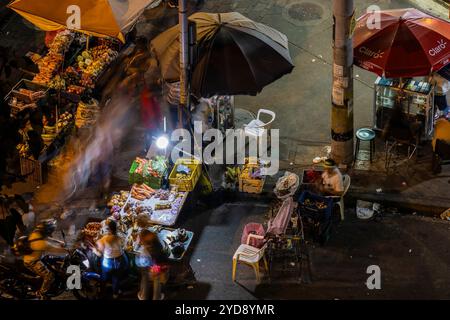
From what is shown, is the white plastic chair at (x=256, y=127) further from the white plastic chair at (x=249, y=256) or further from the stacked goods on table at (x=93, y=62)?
the stacked goods on table at (x=93, y=62)

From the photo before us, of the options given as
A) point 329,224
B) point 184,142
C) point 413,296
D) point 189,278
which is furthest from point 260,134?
point 413,296

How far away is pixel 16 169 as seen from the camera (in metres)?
15.1

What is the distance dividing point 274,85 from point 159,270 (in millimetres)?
6729

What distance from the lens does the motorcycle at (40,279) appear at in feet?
41.7

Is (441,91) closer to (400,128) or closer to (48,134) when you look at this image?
(400,128)

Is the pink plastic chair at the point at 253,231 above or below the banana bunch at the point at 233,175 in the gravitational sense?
below

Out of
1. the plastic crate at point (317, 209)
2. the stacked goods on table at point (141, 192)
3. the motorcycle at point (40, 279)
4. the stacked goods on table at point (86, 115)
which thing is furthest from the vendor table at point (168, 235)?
the stacked goods on table at point (86, 115)

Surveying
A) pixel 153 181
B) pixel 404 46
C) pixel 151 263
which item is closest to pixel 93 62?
pixel 153 181

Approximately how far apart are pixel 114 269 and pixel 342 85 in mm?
5405

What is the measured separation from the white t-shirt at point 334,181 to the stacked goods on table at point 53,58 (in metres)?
6.34

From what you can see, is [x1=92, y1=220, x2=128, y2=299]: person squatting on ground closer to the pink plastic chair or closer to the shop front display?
the pink plastic chair

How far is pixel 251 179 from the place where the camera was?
14.5 m

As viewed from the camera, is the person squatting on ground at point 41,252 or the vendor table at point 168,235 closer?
the person squatting on ground at point 41,252

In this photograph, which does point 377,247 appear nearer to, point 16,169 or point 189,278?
point 189,278
